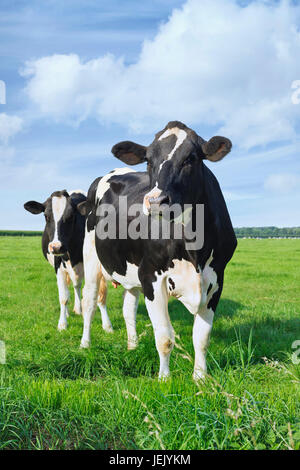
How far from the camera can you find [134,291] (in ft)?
23.3

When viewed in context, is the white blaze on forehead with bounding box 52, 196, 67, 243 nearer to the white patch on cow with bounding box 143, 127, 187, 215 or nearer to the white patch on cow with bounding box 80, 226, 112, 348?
the white patch on cow with bounding box 80, 226, 112, 348

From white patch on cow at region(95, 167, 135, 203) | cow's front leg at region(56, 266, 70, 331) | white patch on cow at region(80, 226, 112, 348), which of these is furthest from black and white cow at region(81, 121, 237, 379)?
cow's front leg at region(56, 266, 70, 331)

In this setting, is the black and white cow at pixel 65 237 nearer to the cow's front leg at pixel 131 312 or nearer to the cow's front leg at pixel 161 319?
the cow's front leg at pixel 131 312

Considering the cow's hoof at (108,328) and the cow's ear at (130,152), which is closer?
the cow's ear at (130,152)

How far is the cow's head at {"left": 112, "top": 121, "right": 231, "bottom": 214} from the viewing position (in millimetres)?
4129

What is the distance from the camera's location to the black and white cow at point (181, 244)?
14.0 ft

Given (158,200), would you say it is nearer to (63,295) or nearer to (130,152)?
(130,152)

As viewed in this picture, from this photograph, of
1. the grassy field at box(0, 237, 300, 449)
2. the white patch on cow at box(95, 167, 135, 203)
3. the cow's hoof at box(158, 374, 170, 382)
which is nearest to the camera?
the grassy field at box(0, 237, 300, 449)

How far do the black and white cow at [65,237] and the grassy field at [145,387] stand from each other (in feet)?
1.67

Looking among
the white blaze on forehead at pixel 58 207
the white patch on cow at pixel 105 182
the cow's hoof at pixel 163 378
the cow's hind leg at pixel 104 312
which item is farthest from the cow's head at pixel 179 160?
the white blaze on forehead at pixel 58 207

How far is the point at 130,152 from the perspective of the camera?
4.95 metres

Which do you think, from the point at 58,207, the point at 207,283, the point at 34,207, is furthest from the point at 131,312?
the point at 34,207

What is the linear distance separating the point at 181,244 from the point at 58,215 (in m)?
4.39

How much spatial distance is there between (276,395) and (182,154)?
7.96 feet
